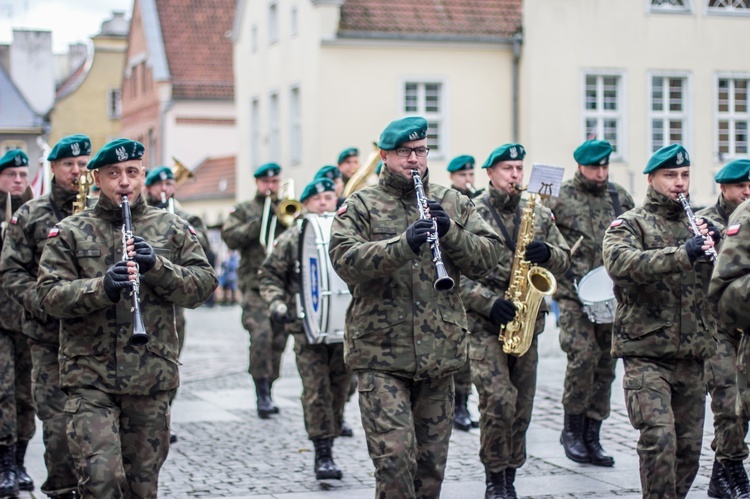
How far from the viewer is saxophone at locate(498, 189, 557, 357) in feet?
27.1

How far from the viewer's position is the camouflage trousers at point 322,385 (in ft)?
30.9

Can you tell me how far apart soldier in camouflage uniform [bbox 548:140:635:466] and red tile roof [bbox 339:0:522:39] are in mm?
22246

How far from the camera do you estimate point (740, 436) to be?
7.97m

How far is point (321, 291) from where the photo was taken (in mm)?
9391

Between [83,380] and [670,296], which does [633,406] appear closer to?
[670,296]

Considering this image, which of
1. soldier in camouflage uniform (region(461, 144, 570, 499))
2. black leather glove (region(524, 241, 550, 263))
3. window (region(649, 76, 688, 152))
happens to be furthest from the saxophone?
window (region(649, 76, 688, 152))

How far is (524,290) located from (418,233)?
2.44 meters

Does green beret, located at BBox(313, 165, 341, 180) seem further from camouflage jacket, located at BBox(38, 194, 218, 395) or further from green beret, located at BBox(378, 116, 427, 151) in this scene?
camouflage jacket, located at BBox(38, 194, 218, 395)

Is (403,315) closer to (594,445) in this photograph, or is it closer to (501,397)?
(501,397)

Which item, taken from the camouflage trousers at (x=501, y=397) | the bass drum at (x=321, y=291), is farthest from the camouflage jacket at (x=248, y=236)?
the camouflage trousers at (x=501, y=397)

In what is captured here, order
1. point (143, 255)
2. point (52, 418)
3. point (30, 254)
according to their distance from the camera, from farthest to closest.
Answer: point (30, 254) < point (52, 418) < point (143, 255)

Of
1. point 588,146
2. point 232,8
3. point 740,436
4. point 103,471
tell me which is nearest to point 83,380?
point 103,471

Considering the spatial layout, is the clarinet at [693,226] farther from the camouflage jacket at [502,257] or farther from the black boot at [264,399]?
the black boot at [264,399]

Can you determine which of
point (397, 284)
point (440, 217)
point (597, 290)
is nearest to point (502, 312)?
point (597, 290)
